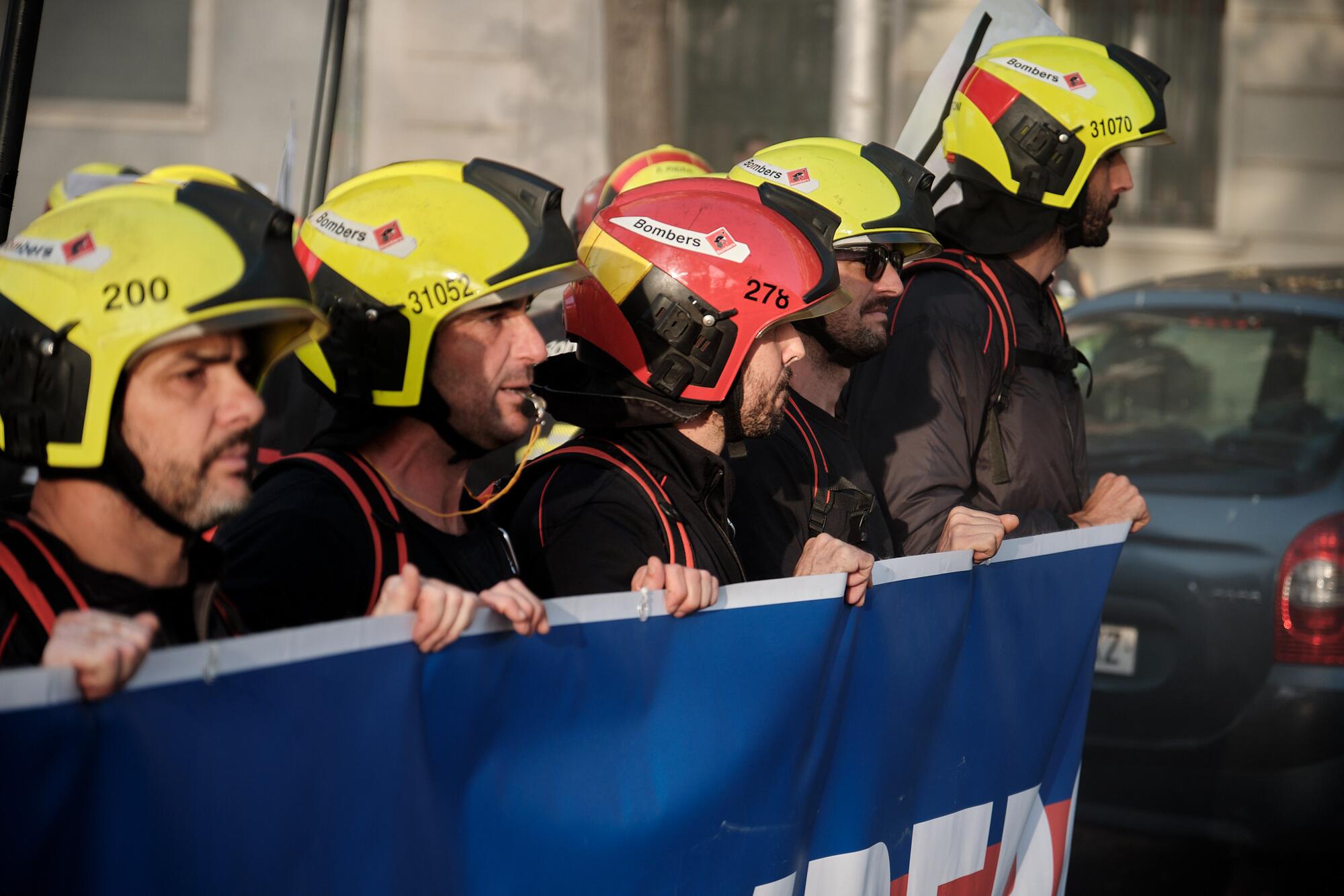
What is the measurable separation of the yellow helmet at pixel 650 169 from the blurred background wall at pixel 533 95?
7925mm

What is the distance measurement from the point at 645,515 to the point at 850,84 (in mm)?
6633

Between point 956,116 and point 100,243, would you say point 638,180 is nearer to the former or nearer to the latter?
point 956,116

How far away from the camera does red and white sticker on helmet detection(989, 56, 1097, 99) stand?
4.54m

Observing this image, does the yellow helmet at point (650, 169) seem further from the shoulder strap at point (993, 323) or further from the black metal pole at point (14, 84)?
the black metal pole at point (14, 84)

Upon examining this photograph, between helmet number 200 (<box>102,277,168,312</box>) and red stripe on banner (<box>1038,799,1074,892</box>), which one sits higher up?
helmet number 200 (<box>102,277,168,312</box>)

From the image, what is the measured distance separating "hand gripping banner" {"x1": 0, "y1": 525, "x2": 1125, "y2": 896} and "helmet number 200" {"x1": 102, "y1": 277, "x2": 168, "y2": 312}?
507 millimetres

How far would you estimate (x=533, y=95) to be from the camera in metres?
15.7

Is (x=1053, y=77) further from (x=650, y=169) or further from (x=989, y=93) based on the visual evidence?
(x=650, y=169)

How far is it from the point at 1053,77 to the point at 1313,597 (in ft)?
6.33

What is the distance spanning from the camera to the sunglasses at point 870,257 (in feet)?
13.1

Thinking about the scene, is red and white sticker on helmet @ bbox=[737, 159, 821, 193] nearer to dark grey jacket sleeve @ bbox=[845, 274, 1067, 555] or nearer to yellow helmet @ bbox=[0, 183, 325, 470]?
dark grey jacket sleeve @ bbox=[845, 274, 1067, 555]

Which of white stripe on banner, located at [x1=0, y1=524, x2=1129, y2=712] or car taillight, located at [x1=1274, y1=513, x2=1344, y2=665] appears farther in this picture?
car taillight, located at [x1=1274, y1=513, x2=1344, y2=665]

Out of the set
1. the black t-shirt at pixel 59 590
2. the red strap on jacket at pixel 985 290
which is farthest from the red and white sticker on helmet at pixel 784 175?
the black t-shirt at pixel 59 590

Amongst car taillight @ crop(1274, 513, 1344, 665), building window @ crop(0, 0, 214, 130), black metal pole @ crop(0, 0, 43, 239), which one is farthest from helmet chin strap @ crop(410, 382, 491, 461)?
building window @ crop(0, 0, 214, 130)
